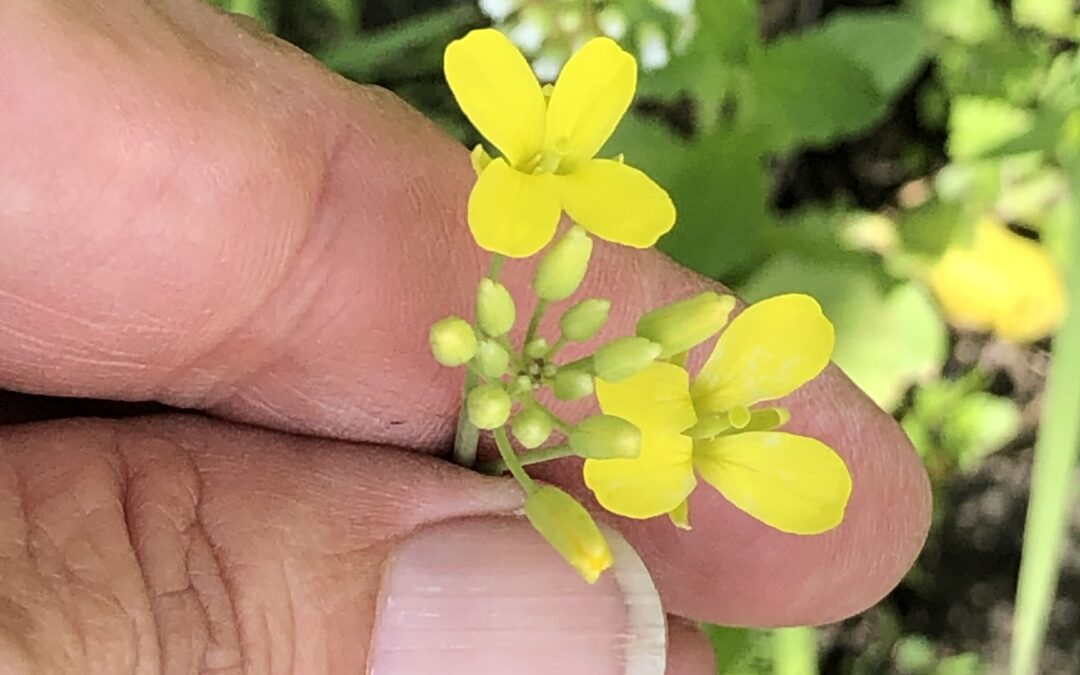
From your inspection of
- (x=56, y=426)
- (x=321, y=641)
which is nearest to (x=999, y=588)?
(x=321, y=641)

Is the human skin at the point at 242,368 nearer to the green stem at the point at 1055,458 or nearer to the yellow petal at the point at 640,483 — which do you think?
the yellow petal at the point at 640,483

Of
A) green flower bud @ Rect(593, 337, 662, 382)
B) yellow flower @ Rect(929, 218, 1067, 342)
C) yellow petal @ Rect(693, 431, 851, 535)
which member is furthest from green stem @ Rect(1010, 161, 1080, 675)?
green flower bud @ Rect(593, 337, 662, 382)

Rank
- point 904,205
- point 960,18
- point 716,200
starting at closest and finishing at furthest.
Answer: point 716,200 → point 960,18 → point 904,205

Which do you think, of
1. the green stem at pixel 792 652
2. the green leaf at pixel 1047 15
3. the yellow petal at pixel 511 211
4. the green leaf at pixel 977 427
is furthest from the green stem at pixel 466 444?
the green leaf at pixel 1047 15

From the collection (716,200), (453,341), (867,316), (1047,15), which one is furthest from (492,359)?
(1047,15)

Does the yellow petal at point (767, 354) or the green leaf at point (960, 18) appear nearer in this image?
the yellow petal at point (767, 354)

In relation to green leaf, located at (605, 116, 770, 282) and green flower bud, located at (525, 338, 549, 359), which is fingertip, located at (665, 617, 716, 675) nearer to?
green leaf, located at (605, 116, 770, 282)

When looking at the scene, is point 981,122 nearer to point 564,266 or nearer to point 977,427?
point 977,427

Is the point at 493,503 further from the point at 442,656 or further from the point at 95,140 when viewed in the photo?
the point at 95,140
